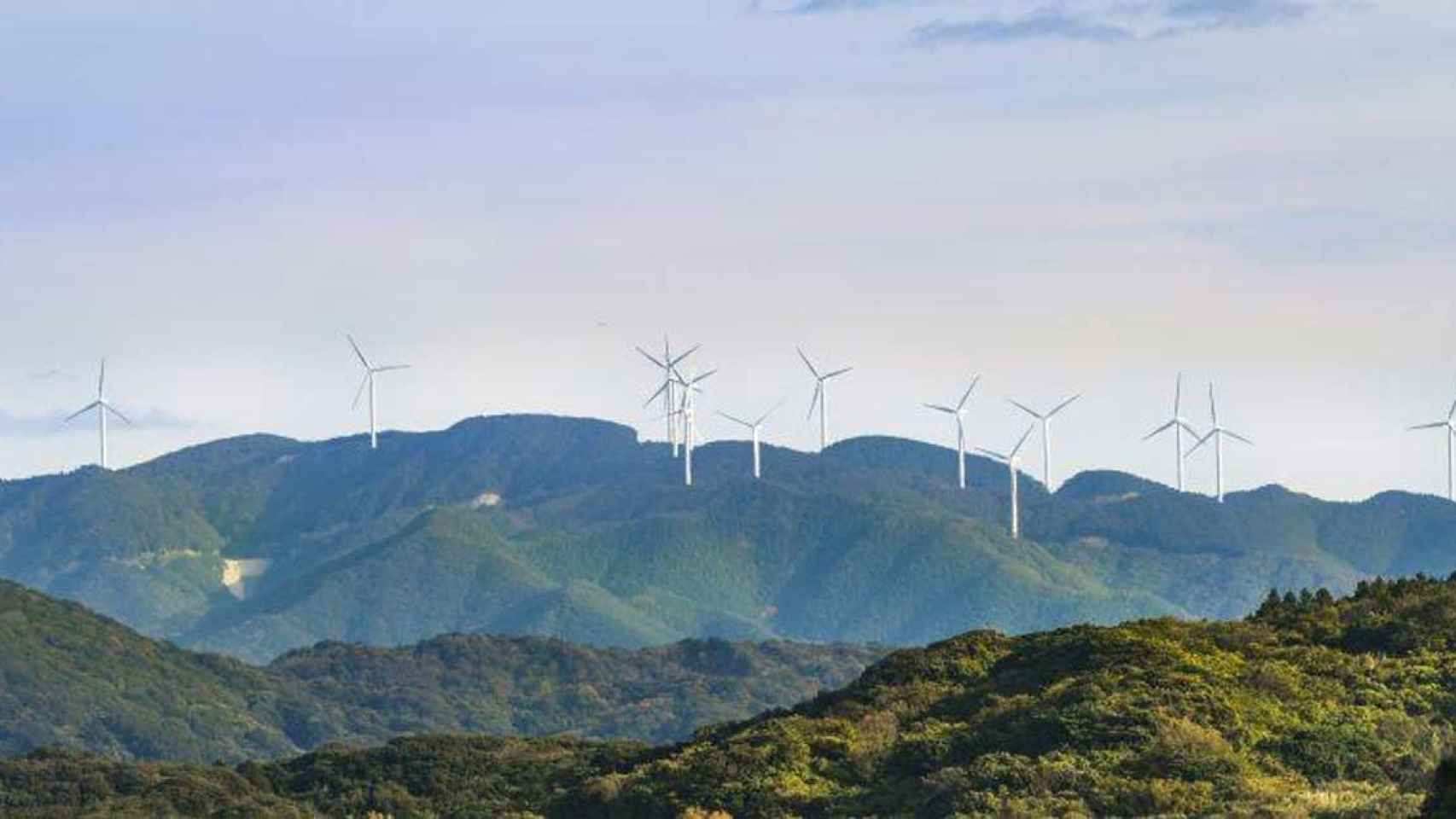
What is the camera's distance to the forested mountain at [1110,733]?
251ft

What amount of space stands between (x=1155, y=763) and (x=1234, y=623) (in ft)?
87.7

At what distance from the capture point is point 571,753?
146125mm

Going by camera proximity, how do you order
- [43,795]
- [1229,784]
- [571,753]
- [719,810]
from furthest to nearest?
[43,795] → [571,753] → [719,810] → [1229,784]

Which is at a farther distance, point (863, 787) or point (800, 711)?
point (800, 711)

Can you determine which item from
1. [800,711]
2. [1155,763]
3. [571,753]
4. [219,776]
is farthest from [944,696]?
[219,776]

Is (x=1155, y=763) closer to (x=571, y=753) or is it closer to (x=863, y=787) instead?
(x=863, y=787)

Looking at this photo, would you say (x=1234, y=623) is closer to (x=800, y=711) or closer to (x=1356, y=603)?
(x=1356, y=603)

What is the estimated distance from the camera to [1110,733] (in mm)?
83625

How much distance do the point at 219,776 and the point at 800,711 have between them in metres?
49.5

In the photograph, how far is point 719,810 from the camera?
283ft

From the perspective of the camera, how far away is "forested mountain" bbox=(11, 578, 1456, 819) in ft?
251

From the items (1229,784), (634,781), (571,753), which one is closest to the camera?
(1229,784)

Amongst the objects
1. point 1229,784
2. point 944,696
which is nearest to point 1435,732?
point 1229,784

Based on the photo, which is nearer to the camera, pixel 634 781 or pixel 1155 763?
pixel 1155 763
